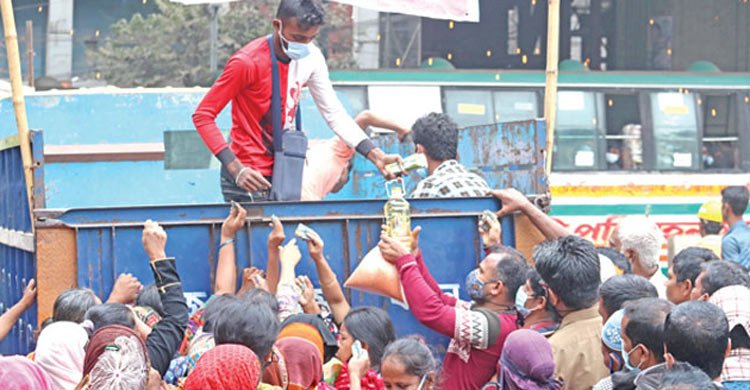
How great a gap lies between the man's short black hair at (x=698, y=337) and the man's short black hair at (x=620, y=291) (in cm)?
89

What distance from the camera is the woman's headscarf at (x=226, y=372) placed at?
358cm

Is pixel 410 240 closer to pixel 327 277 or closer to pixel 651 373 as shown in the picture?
pixel 327 277

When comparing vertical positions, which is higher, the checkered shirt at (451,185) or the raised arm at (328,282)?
the checkered shirt at (451,185)

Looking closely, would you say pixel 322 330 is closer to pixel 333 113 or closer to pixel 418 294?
pixel 418 294

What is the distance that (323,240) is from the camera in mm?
6199

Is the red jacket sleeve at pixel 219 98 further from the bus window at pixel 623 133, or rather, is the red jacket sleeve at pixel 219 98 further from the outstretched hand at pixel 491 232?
the bus window at pixel 623 133

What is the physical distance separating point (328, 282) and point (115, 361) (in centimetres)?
231

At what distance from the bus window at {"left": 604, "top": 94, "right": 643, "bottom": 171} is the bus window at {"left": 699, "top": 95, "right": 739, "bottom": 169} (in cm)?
85

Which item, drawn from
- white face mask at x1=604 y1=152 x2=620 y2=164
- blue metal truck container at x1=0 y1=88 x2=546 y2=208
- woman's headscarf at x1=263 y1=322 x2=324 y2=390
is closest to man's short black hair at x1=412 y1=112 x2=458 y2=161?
woman's headscarf at x1=263 y1=322 x2=324 y2=390

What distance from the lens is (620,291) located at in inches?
200

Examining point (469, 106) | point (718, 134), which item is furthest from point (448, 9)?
point (718, 134)

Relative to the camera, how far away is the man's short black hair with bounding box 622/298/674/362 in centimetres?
443

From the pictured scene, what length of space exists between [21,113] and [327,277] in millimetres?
1859

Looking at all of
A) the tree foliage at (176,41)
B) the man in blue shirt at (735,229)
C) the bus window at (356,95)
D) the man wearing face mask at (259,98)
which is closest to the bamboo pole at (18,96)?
the man wearing face mask at (259,98)
